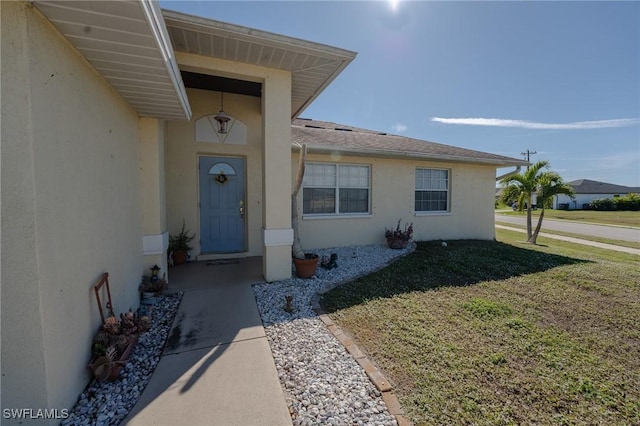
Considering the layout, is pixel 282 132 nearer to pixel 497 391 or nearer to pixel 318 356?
pixel 318 356

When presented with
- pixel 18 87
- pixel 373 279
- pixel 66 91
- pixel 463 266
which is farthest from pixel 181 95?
pixel 463 266

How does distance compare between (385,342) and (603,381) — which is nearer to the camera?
(603,381)

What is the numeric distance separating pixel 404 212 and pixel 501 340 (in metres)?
5.43

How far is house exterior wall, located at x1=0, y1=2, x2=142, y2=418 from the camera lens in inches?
63.4

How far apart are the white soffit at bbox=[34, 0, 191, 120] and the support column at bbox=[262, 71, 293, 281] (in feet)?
4.97

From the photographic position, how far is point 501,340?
308 cm

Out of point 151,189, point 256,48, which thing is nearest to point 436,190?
point 256,48

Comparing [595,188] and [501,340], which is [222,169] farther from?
[595,188]

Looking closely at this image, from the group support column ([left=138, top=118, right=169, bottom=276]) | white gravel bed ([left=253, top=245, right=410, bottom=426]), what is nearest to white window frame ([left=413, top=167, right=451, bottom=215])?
white gravel bed ([left=253, top=245, right=410, bottom=426])

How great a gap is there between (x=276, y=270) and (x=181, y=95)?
3136 mm

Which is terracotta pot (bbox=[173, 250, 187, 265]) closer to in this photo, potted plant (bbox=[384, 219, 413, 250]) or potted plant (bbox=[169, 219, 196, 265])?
potted plant (bbox=[169, 219, 196, 265])

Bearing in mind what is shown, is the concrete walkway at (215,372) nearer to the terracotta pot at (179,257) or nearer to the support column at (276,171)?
the support column at (276,171)

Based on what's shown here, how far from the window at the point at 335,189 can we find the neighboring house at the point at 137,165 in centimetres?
4

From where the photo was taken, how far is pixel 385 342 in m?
2.96
